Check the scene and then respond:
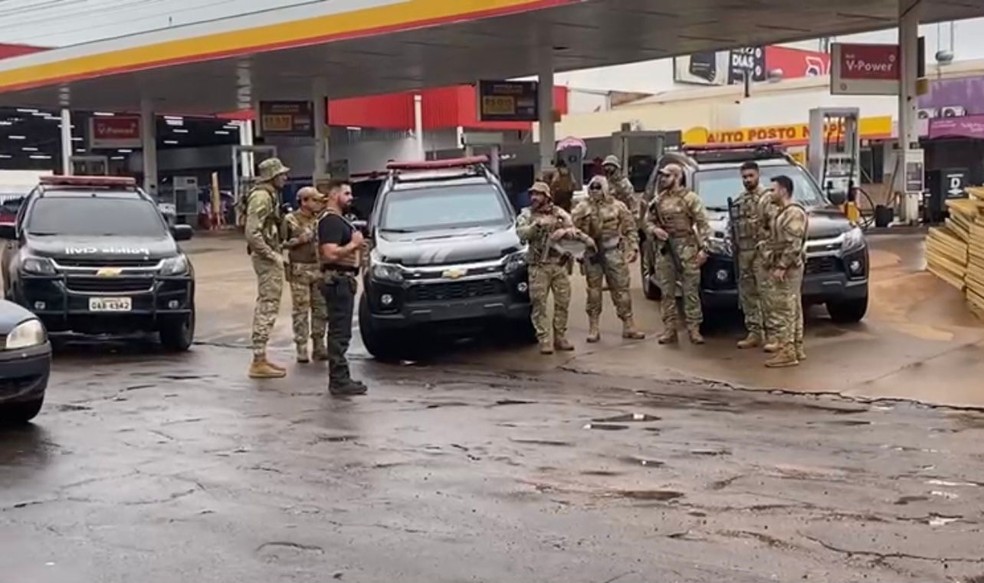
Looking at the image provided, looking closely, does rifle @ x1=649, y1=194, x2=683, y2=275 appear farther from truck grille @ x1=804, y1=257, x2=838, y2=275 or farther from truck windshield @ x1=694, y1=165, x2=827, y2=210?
truck windshield @ x1=694, y1=165, x2=827, y2=210

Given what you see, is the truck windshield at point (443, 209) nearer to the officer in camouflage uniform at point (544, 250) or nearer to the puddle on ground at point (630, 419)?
the officer in camouflage uniform at point (544, 250)

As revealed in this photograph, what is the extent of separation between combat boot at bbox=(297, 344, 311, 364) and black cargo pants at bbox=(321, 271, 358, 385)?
2.25m

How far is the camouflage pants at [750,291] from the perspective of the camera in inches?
474

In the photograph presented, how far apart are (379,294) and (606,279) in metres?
2.48

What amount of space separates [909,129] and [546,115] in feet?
28.9

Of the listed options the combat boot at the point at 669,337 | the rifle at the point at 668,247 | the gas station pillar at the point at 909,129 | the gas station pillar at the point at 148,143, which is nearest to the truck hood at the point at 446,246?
the rifle at the point at 668,247

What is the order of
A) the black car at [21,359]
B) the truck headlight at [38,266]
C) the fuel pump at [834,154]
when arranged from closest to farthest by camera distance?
the black car at [21,359] < the truck headlight at [38,266] < the fuel pump at [834,154]

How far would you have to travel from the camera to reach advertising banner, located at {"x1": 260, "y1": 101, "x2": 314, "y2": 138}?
111 feet

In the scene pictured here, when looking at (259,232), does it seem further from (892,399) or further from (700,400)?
(892,399)

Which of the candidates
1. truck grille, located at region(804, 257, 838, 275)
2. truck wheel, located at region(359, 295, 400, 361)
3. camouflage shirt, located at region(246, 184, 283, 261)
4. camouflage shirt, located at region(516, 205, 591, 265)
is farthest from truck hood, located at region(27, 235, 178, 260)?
truck grille, located at region(804, 257, 838, 275)

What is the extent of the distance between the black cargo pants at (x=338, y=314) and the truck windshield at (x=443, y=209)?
112 inches

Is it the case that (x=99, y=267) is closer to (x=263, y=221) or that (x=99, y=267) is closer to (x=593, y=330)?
(x=263, y=221)

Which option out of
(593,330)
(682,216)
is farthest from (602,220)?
(593,330)

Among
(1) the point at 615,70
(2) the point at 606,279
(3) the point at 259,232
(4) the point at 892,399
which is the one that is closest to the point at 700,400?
(4) the point at 892,399
